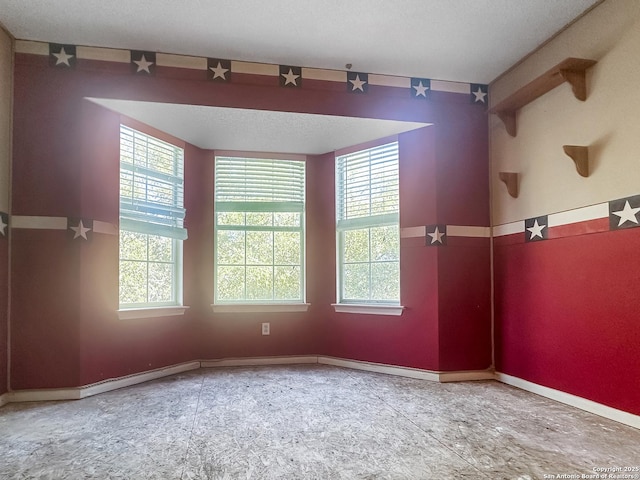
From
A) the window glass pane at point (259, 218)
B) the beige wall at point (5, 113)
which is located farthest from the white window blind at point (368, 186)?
the beige wall at point (5, 113)

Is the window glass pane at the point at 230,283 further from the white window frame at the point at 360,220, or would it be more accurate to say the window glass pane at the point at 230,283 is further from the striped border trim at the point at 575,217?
the striped border trim at the point at 575,217

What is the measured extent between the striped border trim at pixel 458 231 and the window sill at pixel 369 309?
0.67 meters

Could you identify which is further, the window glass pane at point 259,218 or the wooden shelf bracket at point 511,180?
the window glass pane at point 259,218

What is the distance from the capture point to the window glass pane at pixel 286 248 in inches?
165

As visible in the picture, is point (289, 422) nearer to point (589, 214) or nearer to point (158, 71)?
point (589, 214)

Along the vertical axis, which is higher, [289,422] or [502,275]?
[502,275]

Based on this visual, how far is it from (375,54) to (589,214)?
197cm

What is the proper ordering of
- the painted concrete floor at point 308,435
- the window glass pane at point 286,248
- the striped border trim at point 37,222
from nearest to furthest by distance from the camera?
the painted concrete floor at point 308,435, the striped border trim at point 37,222, the window glass pane at point 286,248

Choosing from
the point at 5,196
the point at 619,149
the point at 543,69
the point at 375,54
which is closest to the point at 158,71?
the point at 5,196

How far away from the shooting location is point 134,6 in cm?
267

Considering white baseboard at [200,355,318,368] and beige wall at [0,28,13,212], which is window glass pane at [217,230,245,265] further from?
beige wall at [0,28,13,212]

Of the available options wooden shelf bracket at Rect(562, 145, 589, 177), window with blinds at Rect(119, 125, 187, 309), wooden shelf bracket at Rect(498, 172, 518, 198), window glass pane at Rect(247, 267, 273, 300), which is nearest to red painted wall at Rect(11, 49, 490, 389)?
window with blinds at Rect(119, 125, 187, 309)

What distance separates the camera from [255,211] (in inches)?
163

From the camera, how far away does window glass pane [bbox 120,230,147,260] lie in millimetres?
3391
